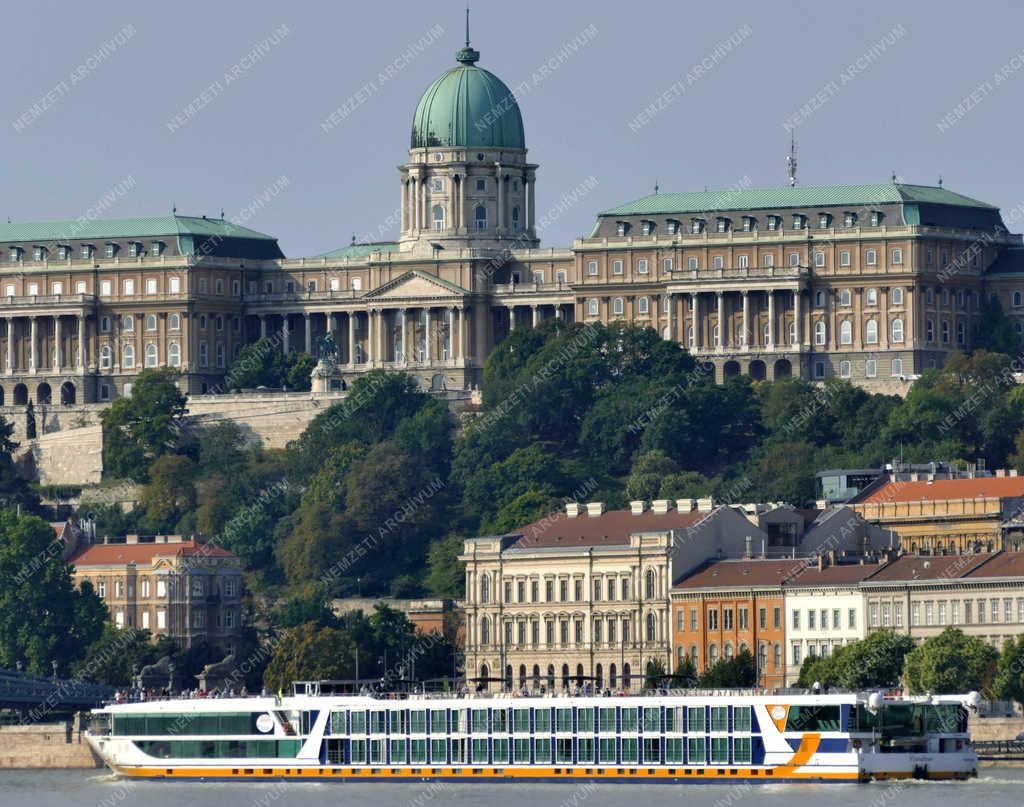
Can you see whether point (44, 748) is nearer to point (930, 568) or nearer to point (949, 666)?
point (930, 568)

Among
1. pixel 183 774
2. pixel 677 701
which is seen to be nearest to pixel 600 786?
pixel 677 701

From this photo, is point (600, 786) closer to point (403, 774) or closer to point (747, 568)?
point (403, 774)

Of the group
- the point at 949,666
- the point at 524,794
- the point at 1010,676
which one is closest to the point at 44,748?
the point at 524,794

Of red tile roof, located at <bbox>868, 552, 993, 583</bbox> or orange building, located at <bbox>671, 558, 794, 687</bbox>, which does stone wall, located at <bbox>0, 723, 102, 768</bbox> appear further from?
red tile roof, located at <bbox>868, 552, 993, 583</bbox>

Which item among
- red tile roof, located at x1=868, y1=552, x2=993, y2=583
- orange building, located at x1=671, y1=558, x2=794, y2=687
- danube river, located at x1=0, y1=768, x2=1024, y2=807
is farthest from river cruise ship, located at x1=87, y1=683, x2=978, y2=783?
orange building, located at x1=671, y1=558, x2=794, y2=687

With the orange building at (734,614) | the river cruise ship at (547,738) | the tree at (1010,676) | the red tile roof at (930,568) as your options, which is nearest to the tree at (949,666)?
the tree at (1010,676)
